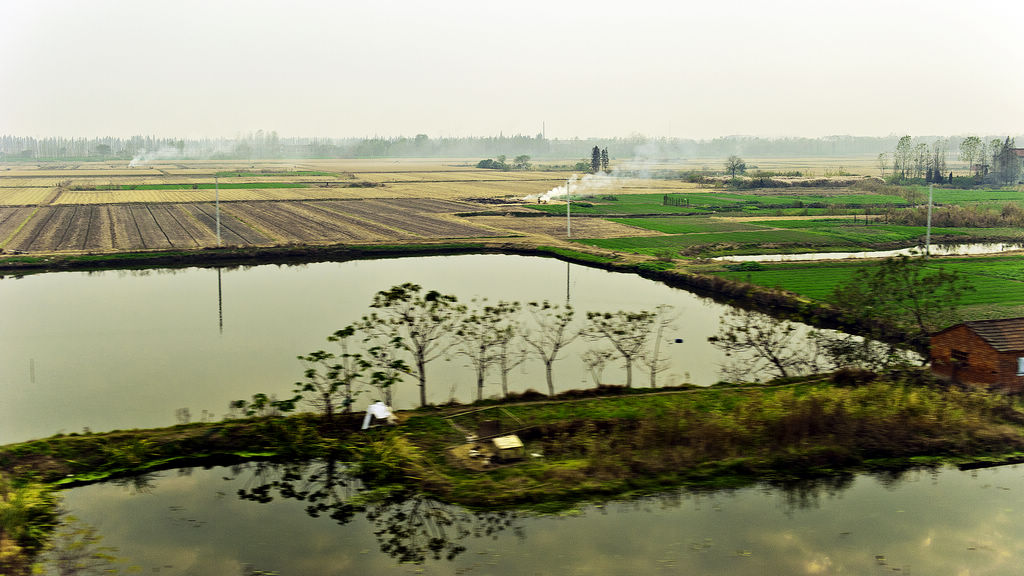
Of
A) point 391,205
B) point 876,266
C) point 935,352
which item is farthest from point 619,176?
point 935,352

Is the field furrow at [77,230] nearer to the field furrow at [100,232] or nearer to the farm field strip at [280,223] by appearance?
the field furrow at [100,232]

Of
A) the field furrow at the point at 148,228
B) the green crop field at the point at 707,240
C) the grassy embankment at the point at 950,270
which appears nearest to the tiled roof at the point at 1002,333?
the grassy embankment at the point at 950,270

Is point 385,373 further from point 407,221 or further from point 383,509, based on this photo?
point 407,221

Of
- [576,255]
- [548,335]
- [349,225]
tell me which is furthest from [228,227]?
[548,335]

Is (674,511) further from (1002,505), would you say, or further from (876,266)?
(876,266)

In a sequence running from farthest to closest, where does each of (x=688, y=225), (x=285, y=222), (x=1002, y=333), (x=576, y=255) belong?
(x=285, y=222), (x=688, y=225), (x=576, y=255), (x=1002, y=333)

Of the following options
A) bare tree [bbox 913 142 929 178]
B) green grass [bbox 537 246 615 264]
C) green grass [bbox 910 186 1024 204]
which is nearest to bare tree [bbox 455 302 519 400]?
green grass [bbox 537 246 615 264]
